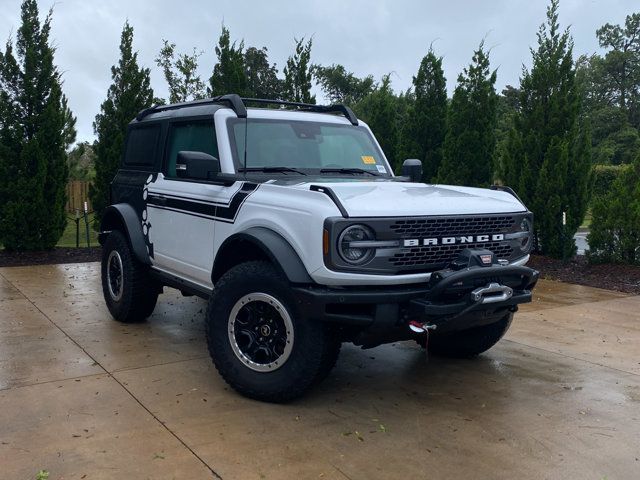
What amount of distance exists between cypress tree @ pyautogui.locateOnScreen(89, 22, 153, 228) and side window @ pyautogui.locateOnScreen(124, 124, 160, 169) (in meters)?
5.74

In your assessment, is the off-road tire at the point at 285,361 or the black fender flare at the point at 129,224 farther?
the black fender flare at the point at 129,224

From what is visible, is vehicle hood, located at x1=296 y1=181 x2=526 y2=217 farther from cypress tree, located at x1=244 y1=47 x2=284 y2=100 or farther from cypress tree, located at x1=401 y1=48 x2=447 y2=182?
cypress tree, located at x1=244 y1=47 x2=284 y2=100

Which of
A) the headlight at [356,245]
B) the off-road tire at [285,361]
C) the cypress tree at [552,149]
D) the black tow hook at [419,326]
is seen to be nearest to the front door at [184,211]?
the off-road tire at [285,361]

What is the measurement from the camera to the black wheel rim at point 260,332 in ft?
12.7

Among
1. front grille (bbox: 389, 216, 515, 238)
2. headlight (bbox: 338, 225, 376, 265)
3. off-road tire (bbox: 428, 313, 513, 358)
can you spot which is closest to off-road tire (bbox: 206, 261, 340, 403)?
headlight (bbox: 338, 225, 376, 265)

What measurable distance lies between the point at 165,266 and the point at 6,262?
6034mm

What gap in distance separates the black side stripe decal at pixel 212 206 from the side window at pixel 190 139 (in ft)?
0.98

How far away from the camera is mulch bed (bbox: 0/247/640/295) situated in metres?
8.88

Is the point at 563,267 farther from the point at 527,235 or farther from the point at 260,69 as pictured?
the point at 260,69

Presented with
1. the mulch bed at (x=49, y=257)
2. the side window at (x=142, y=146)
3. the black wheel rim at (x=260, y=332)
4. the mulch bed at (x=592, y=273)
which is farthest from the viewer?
the mulch bed at (x=49, y=257)

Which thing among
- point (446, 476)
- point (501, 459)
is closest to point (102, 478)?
point (446, 476)

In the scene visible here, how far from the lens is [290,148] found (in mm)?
4926

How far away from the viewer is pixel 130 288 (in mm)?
5809

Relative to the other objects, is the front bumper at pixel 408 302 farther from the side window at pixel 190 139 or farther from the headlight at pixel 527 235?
the side window at pixel 190 139
